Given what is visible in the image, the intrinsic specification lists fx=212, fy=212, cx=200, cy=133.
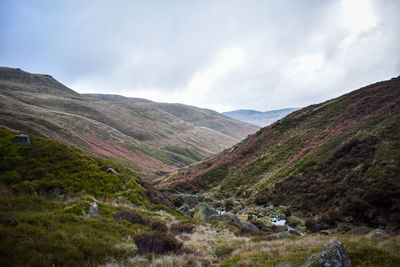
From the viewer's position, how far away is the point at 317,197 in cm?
2223

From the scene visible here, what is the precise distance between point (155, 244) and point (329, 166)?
2435cm

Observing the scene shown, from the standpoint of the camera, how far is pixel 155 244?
815 centimetres

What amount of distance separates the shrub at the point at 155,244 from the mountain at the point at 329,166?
51.2ft

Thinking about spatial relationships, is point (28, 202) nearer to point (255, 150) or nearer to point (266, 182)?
point (266, 182)

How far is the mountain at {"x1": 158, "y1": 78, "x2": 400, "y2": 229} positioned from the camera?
17.9 m

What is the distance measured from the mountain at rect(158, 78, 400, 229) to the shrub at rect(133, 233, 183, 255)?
15615 millimetres

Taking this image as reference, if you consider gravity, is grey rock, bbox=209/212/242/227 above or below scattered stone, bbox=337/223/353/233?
below

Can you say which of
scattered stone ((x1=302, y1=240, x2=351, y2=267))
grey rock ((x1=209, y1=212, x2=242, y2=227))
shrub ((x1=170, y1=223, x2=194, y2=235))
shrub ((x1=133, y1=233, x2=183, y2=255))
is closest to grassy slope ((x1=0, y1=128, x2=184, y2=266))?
shrub ((x1=133, y1=233, x2=183, y2=255))

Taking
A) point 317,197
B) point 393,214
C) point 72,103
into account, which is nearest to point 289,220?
point 317,197

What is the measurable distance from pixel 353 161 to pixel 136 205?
23.2 m

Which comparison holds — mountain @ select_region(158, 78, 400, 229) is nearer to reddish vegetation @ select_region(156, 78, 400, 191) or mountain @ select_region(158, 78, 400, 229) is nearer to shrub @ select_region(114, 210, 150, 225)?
reddish vegetation @ select_region(156, 78, 400, 191)

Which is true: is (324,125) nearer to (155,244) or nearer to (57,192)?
(155,244)

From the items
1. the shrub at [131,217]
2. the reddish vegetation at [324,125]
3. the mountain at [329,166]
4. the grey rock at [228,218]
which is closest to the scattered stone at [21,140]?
the shrub at [131,217]

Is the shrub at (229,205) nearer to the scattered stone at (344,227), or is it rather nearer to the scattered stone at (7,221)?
the scattered stone at (344,227)
